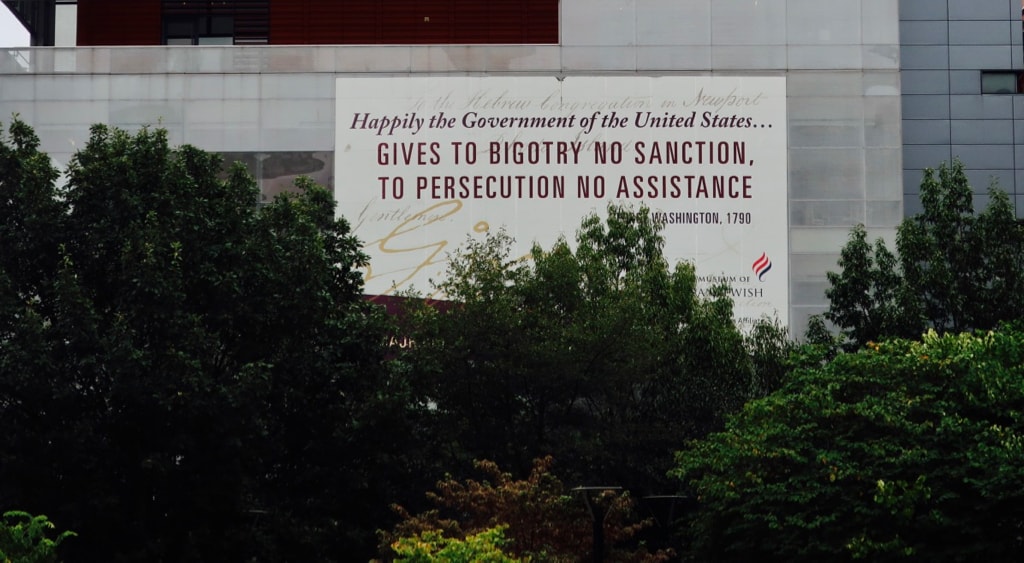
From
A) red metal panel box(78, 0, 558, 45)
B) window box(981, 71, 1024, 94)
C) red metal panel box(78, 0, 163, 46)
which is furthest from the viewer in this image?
window box(981, 71, 1024, 94)

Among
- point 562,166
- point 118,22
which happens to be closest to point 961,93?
point 562,166

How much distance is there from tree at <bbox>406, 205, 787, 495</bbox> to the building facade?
16106mm

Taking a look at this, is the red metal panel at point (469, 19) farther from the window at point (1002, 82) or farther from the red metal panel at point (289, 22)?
the window at point (1002, 82)

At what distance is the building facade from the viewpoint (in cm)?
6131

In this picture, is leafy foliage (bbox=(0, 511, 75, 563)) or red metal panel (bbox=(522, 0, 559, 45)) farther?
red metal panel (bbox=(522, 0, 559, 45))

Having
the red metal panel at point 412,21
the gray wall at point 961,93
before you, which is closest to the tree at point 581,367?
the red metal panel at point 412,21

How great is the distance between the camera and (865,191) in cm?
6097

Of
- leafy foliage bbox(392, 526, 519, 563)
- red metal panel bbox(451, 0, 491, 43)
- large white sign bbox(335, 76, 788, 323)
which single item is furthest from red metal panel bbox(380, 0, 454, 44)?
leafy foliage bbox(392, 526, 519, 563)

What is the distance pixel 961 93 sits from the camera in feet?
218

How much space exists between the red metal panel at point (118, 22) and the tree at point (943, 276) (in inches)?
1245

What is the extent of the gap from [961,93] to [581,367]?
29.2 m

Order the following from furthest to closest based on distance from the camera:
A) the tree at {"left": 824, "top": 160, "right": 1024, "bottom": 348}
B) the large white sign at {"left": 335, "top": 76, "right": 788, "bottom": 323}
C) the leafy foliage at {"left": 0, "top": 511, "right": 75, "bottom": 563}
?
the large white sign at {"left": 335, "top": 76, "right": 788, "bottom": 323} → the tree at {"left": 824, "top": 160, "right": 1024, "bottom": 348} → the leafy foliage at {"left": 0, "top": 511, "right": 75, "bottom": 563}

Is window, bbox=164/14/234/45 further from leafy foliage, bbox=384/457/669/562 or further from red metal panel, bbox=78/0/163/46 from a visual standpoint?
leafy foliage, bbox=384/457/669/562

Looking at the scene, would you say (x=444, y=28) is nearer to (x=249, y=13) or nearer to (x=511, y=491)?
(x=249, y=13)
